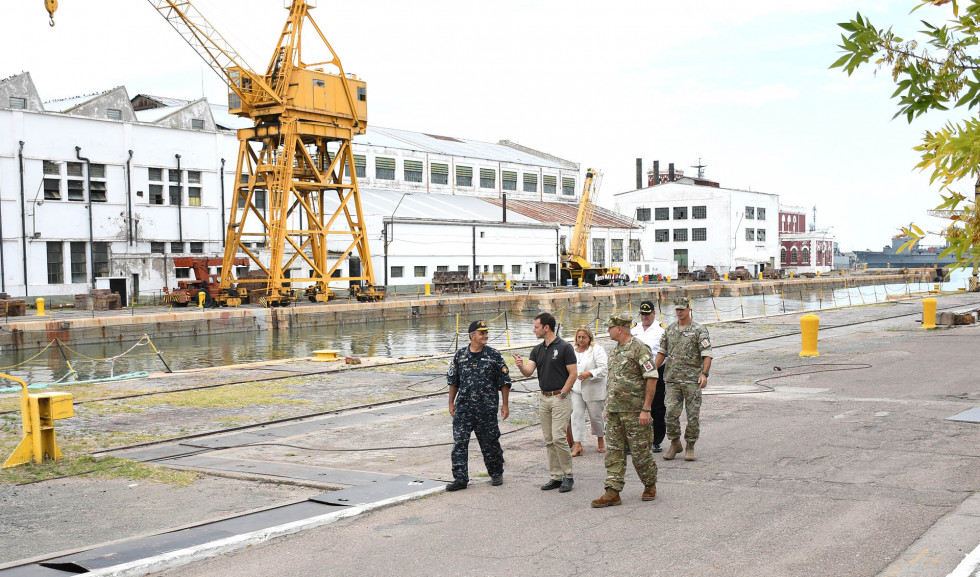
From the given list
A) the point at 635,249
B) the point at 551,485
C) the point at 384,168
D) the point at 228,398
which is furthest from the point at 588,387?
the point at 635,249

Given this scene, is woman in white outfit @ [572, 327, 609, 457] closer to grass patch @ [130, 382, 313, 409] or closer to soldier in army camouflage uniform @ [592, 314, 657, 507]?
soldier in army camouflage uniform @ [592, 314, 657, 507]

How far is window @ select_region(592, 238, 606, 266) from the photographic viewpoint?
8262 centimetres

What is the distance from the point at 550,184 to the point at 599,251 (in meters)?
13.0

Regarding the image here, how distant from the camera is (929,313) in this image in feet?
93.3

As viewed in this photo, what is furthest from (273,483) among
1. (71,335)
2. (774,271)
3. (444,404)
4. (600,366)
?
(774,271)

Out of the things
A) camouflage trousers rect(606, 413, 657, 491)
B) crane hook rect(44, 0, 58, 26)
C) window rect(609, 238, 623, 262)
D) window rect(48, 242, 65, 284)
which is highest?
crane hook rect(44, 0, 58, 26)

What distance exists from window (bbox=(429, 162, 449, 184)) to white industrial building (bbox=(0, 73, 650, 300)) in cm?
326

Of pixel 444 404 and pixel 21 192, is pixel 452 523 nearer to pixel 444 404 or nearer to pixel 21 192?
pixel 444 404

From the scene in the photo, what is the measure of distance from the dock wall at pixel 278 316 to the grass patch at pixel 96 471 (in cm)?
2739

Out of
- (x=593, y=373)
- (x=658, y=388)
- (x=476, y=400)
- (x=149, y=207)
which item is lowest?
(x=658, y=388)

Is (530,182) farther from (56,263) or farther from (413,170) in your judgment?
(56,263)

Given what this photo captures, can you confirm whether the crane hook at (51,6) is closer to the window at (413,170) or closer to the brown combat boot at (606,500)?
the window at (413,170)

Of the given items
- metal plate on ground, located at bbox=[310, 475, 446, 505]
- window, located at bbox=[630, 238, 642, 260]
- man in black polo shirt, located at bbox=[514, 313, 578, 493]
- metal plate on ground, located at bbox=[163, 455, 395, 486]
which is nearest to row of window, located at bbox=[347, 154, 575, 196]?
window, located at bbox=[630, 238, 642, 260]

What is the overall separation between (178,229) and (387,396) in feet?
136
